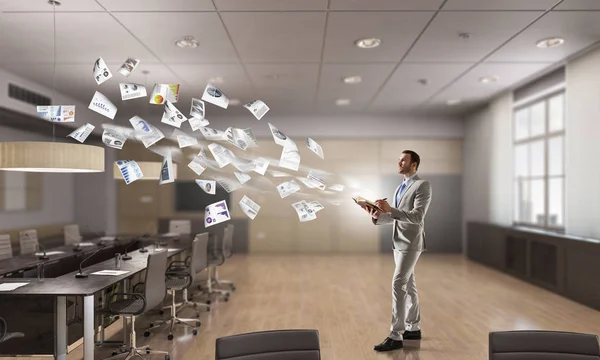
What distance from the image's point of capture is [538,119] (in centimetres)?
806

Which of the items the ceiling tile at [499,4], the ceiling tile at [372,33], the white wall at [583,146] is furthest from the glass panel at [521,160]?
the ceiling tile at [499,4]

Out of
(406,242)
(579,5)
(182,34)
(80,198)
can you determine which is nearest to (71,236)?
(80,198)

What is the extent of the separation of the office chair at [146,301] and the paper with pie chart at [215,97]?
1577 millimetres

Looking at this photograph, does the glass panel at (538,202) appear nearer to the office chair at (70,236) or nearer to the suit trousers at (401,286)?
the suit trousers at (401,286)

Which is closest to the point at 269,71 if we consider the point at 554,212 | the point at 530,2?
the point at 530,2

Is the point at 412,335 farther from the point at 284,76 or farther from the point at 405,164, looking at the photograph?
the point at 284,76

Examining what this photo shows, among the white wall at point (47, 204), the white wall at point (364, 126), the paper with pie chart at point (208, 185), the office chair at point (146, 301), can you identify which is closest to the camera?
the paper with pie chart at point (208, 185)

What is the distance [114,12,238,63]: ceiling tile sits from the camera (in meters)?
4.77

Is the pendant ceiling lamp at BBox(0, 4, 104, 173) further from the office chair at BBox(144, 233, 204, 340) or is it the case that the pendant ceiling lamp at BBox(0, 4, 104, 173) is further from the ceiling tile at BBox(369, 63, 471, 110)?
the ceiling tile at BBox(369, 63, 471, 110)

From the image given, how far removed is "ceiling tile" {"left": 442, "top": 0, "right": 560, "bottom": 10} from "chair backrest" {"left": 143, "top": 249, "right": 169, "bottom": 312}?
352 cm

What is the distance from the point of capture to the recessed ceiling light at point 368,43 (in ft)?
18.2

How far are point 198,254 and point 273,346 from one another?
3790 millimetres

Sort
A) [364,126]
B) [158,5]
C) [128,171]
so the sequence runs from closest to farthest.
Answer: [128,171], [158,5], [364,126]

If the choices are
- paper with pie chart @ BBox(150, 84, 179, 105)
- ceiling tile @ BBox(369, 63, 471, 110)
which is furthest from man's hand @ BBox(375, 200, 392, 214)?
ceiling tile @ BBox(369, 63, 471, 110)
